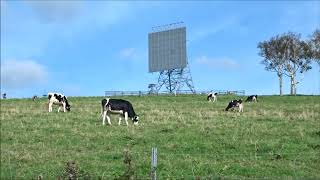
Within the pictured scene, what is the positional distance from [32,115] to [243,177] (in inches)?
804

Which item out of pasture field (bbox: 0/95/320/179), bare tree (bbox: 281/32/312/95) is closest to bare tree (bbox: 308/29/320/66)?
bare tree (bbox: 281/32/312/95)

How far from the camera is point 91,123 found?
28.7 metres

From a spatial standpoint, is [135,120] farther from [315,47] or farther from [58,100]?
[315,47]

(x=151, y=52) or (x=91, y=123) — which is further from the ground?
(x=151, y=52)

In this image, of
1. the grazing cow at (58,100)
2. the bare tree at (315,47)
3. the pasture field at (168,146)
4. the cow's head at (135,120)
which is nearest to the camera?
the pasture field at (168,146)

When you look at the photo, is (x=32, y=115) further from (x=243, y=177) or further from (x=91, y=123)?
(x=243, y=177)

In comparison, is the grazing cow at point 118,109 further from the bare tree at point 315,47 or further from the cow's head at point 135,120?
the bare tree at point 315,47

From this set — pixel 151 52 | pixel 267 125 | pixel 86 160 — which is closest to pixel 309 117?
pixel 267 125

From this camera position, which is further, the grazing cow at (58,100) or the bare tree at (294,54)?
the bare tree at (294,54)

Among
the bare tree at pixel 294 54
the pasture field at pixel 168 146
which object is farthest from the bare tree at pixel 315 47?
the pasture field at pixel 168 146

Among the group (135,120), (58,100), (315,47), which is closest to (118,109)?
(135,120)

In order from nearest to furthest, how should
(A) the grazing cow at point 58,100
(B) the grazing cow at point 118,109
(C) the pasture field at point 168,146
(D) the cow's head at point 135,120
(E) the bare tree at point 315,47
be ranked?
1. (C) the pasture field at point 168,146
2. (D) the cow's head at point 135,120
3. (B) the grazing cow at point 118,109
4. (A) the grazing cow at point 58,100
5. (E) the bare tree at point 315,47

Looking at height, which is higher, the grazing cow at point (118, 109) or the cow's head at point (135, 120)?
the grazing cow at point (118, 109)

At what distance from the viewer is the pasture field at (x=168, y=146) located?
16359 mm
